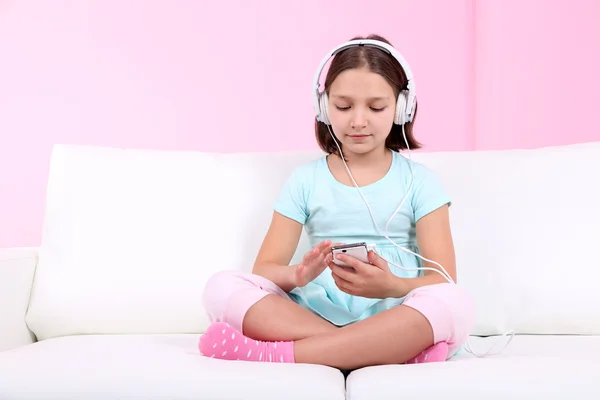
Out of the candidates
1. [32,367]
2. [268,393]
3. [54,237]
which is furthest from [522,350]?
[54,237]

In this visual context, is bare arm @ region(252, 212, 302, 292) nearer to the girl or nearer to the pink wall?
the girl

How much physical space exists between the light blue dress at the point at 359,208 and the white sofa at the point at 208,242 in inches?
4.1

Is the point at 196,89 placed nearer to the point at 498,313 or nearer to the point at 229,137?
the point at 229,137

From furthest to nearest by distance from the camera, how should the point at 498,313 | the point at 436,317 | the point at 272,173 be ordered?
the point at 272,173 → the point at 498,313 → the point at 436,317

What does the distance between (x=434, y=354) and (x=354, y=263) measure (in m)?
0.22

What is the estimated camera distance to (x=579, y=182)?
1.88 m

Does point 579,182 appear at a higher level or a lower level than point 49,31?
lower

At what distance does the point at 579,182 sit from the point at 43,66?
196 cm

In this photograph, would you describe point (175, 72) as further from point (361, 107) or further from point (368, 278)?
point (368, 278)

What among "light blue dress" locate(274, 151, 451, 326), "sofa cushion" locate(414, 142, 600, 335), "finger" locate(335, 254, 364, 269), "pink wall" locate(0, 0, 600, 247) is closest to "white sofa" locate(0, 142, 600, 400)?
"sofa cushion" locate(414, 142, 600, 335)

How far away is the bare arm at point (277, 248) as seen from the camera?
5.54 ft

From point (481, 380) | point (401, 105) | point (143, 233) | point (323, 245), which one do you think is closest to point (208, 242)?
point (143, 233)

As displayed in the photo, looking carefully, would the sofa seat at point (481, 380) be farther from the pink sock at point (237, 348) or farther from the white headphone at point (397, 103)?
the white headphone at point (397, 103)

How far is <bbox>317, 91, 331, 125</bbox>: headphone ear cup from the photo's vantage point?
5.78 ft
